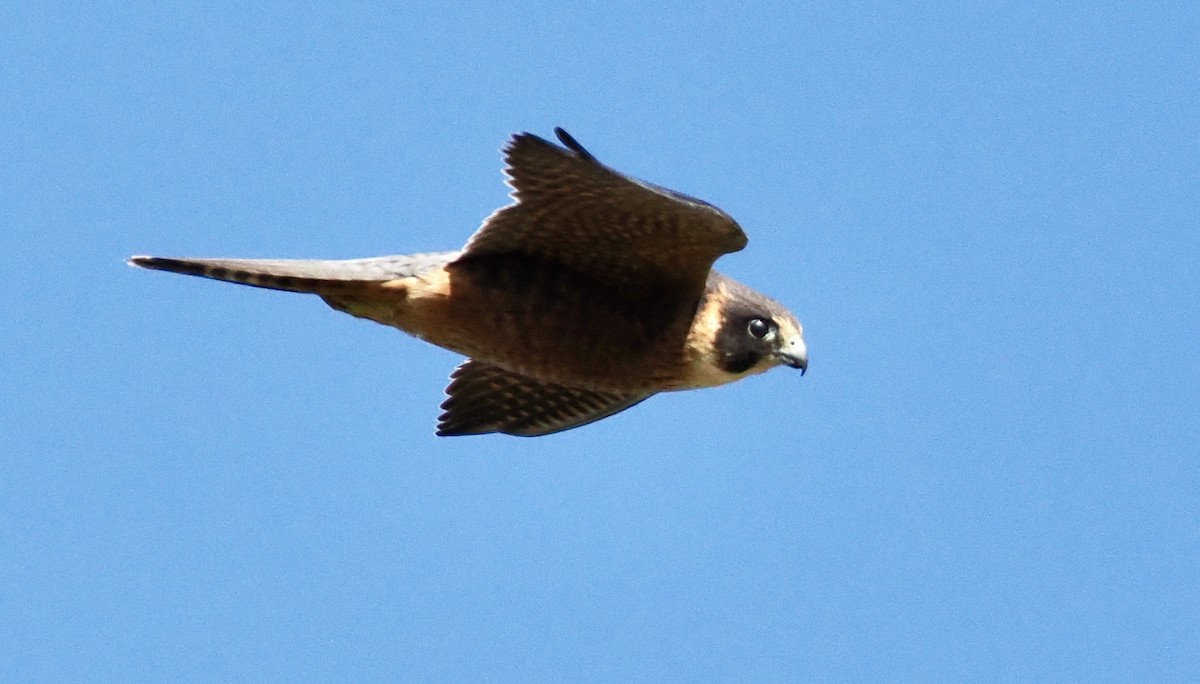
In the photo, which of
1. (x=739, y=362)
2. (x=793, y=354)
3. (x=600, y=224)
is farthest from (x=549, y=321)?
(x=793, y=354)

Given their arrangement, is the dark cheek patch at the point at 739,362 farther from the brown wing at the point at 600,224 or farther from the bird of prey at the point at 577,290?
the brown wing at the point at 600,224

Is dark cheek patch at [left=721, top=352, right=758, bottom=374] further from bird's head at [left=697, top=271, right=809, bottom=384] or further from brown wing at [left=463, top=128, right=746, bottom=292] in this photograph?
brown wing at [left=463, top=128, right=746, bottom=292]

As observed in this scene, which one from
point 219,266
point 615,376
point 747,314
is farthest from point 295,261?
point 747,314

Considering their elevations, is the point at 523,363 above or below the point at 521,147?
below

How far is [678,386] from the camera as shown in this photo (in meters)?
7.94

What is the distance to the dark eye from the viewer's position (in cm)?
780

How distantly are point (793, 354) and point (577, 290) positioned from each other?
974 mm

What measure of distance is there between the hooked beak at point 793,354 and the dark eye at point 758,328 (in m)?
0.11

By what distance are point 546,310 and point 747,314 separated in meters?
0.86

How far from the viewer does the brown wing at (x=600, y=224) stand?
7.02 m

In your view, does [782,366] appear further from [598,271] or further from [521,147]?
[521,147]

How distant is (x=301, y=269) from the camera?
7.37 meters

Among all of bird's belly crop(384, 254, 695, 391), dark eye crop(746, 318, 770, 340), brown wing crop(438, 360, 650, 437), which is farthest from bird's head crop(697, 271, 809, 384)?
brown wing crop(438, 360, 650, 437)

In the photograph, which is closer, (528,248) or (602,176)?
(602,176)
